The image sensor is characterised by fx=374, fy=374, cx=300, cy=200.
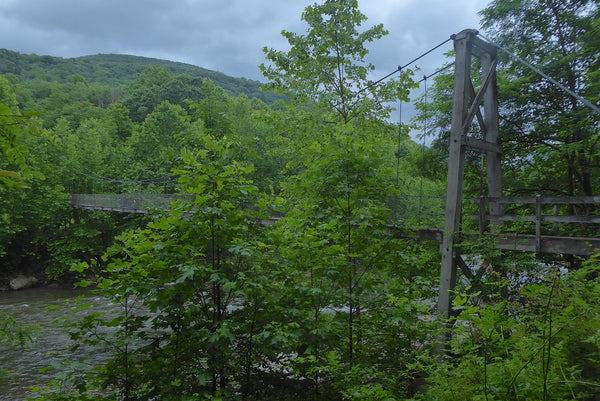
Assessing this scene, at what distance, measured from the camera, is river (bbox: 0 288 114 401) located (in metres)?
6.18

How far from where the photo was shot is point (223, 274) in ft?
9.68

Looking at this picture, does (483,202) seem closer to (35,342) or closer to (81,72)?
(35,342)

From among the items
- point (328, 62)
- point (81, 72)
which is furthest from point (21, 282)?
point (81, 72)

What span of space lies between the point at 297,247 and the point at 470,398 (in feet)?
5.78

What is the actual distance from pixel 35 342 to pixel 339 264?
237cm

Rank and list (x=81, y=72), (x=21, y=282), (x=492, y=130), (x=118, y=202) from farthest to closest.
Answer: (x=81, y=72)
(x=118, y=202)
(x=21, y=282)
(x=492, y=130)

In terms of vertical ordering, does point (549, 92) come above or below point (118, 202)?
above

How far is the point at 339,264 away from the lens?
11.7ft

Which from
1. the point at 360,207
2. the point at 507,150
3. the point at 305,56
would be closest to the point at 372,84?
the point at 305,56

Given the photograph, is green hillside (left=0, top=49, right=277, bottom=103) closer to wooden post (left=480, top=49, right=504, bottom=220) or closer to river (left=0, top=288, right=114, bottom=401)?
river (left=0, top=288, right=114, bottom=401)

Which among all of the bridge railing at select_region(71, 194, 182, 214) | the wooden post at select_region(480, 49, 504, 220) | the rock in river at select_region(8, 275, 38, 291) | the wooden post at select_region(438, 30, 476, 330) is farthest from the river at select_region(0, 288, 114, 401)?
the wooden post at select_region(480, 49, 504, 220)

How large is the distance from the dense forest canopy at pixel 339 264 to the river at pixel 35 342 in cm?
77

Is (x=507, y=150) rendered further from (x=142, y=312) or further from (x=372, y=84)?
(x=142, y=312)

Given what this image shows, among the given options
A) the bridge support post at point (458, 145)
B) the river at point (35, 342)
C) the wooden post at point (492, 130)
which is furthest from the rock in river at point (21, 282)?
the wooden post at point (492, 130)
